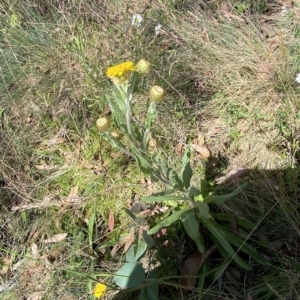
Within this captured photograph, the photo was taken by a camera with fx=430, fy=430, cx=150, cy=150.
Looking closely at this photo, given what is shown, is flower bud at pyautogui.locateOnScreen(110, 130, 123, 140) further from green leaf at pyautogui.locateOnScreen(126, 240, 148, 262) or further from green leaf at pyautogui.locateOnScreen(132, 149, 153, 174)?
green leaf at pyautogui.locateOnScreen(126, 240, 148, 262)

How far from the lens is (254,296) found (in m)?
1.84

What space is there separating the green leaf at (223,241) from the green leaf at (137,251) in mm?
297

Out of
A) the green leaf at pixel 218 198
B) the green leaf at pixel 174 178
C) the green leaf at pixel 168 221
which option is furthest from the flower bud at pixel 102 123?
the green leaf at pixel 218 198

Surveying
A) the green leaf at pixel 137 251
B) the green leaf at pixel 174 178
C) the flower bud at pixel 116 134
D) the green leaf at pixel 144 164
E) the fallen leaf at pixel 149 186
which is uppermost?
the flower bud at pixel 116 134

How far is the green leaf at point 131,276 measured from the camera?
74.1 inches

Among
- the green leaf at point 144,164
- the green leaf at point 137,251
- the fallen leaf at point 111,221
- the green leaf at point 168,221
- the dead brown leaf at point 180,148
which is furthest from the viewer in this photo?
the dead brown leaf at point 180,148

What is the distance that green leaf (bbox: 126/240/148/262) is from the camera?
193cm

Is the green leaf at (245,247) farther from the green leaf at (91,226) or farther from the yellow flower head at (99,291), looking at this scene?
the green leaf at (91,226)

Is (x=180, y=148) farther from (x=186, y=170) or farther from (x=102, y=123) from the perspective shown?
(x=102, y=123)

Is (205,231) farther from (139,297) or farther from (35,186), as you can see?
(35,186)

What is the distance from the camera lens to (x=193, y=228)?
183cm

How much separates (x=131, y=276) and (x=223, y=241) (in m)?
0.43

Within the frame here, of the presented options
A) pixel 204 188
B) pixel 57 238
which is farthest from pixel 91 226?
pixel 204 188

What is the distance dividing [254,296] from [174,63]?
1473 millimetres
